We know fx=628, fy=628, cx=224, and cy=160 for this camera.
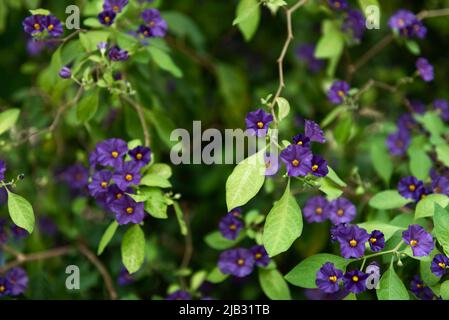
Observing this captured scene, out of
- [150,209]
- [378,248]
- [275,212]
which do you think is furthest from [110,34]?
[378,248]

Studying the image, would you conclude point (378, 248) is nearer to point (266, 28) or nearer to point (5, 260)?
point (5, 260)

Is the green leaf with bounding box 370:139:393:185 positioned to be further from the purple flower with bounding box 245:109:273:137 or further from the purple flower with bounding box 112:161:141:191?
the purple flower with bounding box 112:161:141:191

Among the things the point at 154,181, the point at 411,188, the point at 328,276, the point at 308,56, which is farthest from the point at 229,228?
the point at 308,56

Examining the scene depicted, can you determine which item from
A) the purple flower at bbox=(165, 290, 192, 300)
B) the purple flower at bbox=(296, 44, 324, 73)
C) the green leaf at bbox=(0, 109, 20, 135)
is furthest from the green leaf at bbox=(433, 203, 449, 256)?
the purple flower at bbox=(296, 44, 324, 73)

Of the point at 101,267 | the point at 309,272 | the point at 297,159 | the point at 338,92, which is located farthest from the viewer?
the point at 101,267

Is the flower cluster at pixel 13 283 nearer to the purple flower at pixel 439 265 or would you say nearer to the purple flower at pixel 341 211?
the purple flower at pixel 341 211

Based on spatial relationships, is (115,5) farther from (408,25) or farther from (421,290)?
(421,290)
